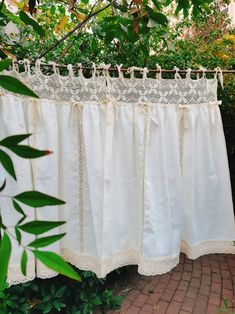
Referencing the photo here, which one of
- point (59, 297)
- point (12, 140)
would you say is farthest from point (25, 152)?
point (59, 297)

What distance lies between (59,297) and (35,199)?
67.7 inches

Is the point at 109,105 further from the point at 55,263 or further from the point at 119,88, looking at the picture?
the point at 55,263

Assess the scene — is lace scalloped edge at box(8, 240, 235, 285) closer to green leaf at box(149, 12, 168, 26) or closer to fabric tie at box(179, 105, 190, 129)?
fabric tie at box(179, 105, 190, 129)

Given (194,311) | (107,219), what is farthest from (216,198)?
(194,311)

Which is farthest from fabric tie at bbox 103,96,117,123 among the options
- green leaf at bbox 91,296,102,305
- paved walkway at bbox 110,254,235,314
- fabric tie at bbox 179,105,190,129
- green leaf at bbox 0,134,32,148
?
paved walkway at bbox 110,254,235,314

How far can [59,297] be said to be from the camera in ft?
6.12

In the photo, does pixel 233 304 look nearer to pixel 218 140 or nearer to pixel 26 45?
pixel 218 140

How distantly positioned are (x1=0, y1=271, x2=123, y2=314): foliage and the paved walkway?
0.20m

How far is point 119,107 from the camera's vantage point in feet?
4.48

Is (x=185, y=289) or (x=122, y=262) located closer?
(x=122, y=262)

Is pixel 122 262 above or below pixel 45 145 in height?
below

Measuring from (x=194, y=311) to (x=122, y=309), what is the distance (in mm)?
535

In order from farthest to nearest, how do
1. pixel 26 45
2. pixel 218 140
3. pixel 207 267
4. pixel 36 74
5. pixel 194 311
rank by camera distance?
pixel 207 267
pixel 194 311
pixel 26 45
pixel 218 140
pixel 36 74

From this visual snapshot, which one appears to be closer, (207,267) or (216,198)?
(216,198)
